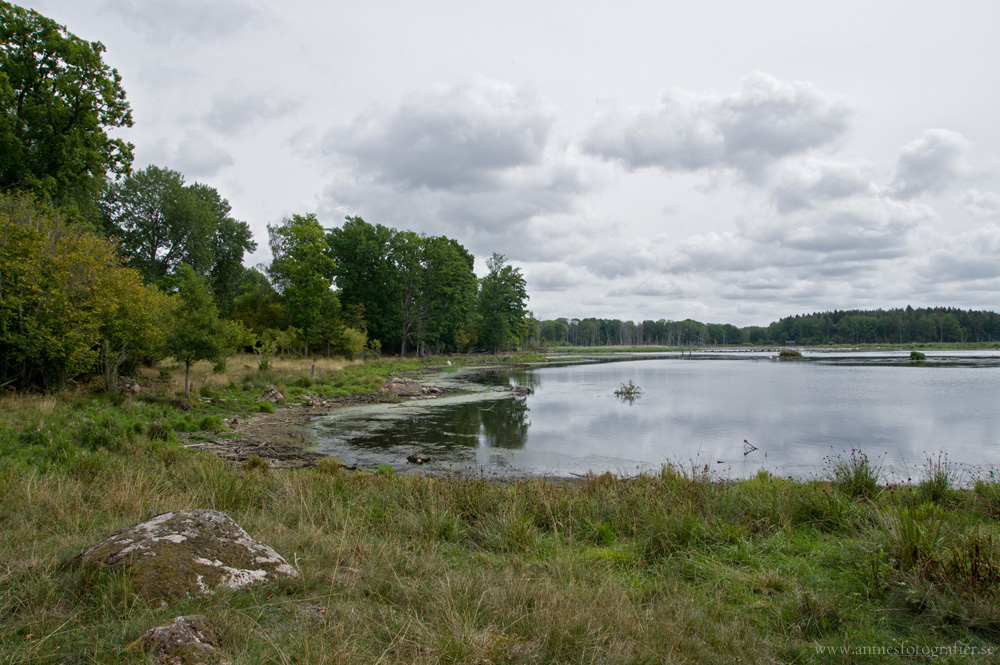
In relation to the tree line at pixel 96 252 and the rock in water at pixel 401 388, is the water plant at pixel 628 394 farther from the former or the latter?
the tree line at pixel 96 252

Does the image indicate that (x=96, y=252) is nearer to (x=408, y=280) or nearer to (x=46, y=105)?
A: (x=46, y=105)

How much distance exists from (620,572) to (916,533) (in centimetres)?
277

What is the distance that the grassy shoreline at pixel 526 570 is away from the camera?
335 centimetres

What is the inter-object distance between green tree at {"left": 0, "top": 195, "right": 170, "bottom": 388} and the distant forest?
3972 inches

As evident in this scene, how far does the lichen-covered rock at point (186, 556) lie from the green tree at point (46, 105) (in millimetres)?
23581

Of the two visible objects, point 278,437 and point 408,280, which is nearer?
point 278,437

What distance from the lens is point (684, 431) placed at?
1922cm

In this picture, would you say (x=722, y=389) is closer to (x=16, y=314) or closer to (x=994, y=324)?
(x=16, y=314)

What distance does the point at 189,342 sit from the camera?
1934 cm

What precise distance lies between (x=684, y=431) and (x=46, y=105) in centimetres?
2894

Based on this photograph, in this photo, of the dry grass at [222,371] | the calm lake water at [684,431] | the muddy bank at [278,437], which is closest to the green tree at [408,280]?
the dry grass at [222,371]

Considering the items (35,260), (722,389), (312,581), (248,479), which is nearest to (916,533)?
(312,581)

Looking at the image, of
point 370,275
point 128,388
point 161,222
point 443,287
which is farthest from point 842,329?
point 128,388

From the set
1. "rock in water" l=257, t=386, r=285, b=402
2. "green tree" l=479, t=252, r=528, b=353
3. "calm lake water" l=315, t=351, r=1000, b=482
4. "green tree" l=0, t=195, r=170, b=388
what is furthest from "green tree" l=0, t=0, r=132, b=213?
"green tree" l=479, t=252, r=528, b=353
